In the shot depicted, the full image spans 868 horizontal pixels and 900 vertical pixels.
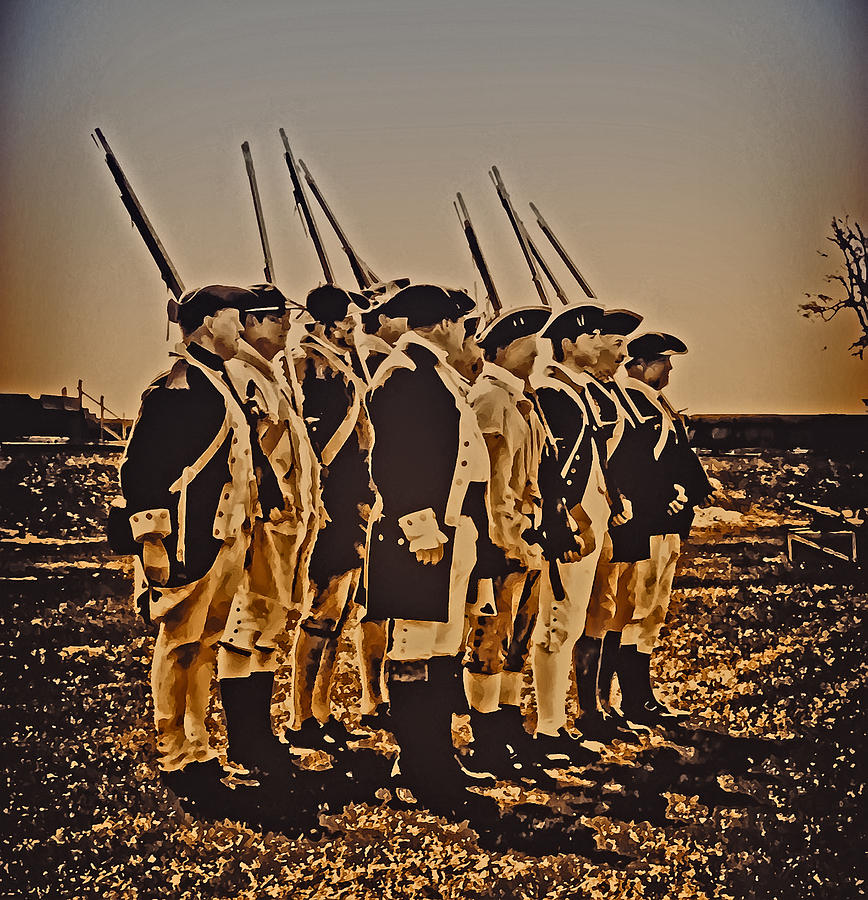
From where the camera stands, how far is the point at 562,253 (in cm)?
292

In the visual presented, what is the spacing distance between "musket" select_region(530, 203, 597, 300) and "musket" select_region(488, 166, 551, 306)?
0.18 feet

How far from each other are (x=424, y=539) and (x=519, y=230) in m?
0.93

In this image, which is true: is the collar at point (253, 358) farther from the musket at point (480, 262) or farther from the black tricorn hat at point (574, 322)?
the black tricorn hat at point (574, 322)

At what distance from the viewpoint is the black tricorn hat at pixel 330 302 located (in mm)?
2873

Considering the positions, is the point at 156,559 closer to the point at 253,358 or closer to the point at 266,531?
the point at 266,531

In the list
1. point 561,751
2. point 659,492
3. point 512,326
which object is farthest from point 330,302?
point 561,751

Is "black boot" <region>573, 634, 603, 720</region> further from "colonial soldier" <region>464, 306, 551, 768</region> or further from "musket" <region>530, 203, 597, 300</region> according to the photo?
"musket" <region>530, 203, 597, 300</region>

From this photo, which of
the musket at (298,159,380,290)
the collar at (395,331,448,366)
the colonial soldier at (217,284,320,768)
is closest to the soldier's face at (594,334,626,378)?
the collar at (395,331,448,366)

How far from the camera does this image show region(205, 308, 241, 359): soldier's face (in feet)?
9.12

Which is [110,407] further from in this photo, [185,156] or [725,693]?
[725,693]

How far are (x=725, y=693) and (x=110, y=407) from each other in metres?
1.93

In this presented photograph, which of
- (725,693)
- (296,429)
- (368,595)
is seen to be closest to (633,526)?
(725,693)

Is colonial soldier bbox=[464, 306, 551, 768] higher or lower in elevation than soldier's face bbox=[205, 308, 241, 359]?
lower

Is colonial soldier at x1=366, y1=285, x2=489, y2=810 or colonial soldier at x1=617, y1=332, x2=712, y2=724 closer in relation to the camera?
colonial soldier at x1=366, y1=285, x2=489, y2=810
